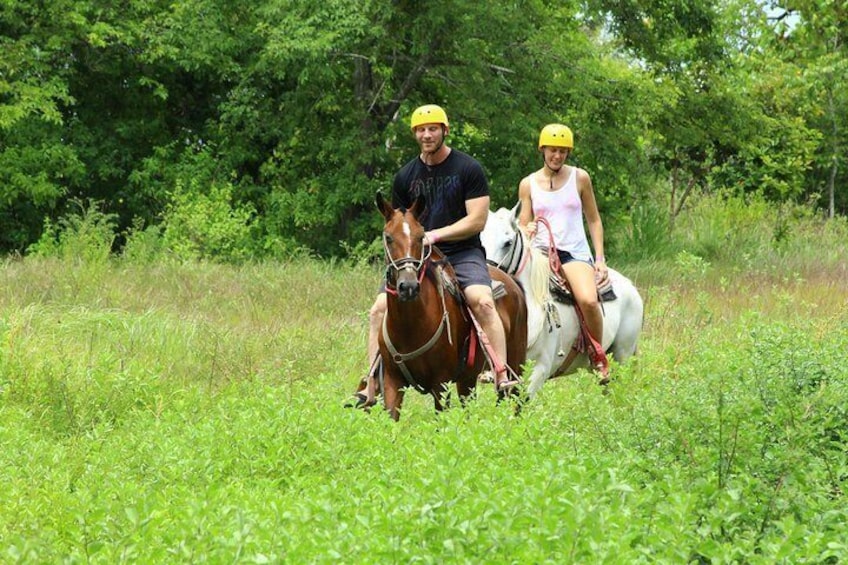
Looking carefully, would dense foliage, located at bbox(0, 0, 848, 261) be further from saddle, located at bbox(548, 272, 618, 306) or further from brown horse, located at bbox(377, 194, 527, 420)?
brown horse, located at bbox(377, 194, 527, 420)

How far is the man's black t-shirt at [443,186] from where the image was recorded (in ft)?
31.6

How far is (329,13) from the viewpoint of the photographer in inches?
891

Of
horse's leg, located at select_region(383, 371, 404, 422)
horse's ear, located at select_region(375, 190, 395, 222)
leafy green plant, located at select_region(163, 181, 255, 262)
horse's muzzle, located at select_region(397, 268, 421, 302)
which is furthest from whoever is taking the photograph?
leafy green plant, located at select_region(163, 181, 255, 262)

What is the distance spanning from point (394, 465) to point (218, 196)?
19.8m

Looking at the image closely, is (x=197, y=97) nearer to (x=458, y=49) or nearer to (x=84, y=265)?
(x=458, y=49)

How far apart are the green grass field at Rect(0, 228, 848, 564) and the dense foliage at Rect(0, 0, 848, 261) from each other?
1195cm

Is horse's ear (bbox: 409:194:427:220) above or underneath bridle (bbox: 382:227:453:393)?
above

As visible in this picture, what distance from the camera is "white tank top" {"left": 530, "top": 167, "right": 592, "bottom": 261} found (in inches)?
434

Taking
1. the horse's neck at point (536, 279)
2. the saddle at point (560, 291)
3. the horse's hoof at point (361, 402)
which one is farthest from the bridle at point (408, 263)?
the saddle at point (560, 291)

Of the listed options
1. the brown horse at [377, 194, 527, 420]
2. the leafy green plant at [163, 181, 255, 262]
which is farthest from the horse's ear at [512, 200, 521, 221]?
the leafy green plant at [163, 181, 255, 262]

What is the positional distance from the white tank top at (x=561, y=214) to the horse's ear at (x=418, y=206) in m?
1.94

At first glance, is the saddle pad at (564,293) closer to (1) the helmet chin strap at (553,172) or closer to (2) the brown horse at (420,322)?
(1) the helmet chin strap at (553,172)

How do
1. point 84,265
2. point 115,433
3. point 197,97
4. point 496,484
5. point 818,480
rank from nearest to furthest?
point 496,484, point 818,480, point 115,433, point 84,265, point 197,97

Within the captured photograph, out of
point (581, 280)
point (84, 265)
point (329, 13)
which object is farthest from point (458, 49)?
point (581, 280)
